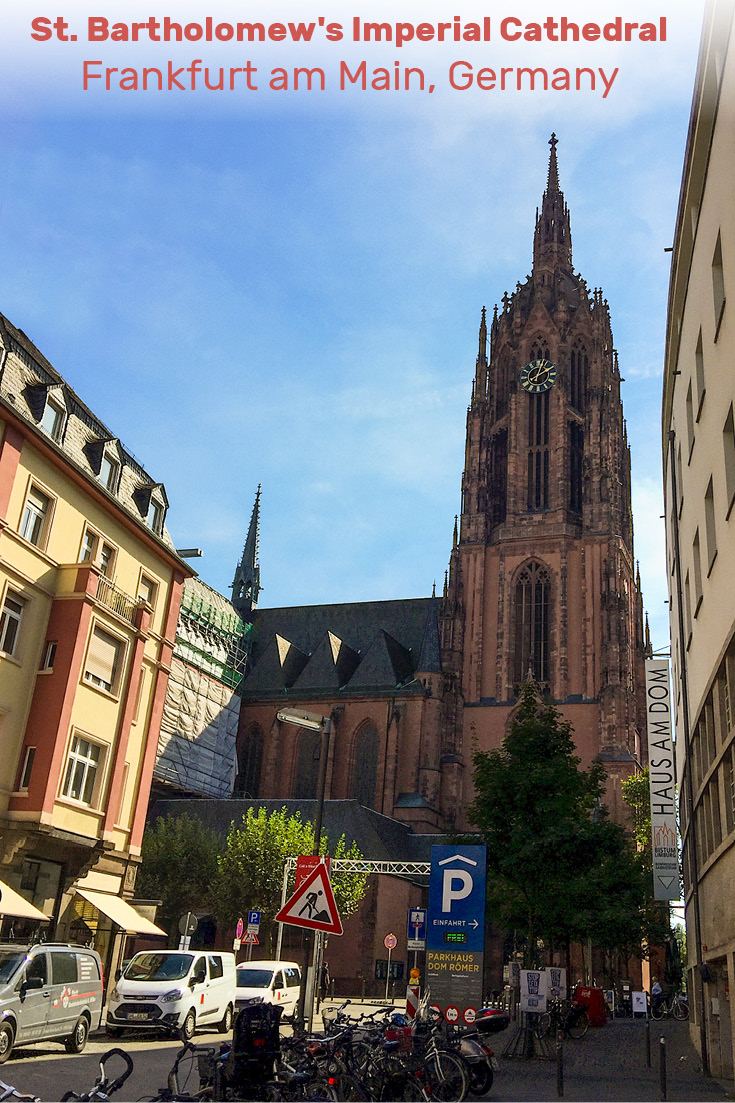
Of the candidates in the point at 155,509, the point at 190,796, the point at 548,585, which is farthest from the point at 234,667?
the point at 155,509

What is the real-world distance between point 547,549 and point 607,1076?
43.3 meters

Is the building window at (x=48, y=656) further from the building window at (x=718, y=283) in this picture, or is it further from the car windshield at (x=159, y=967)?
the building window at (x=718, y=283)

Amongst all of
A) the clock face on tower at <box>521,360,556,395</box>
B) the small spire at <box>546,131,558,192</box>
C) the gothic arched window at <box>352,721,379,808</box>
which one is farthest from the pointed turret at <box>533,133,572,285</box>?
the gothic arched window at <box>352,721,379,808</box>

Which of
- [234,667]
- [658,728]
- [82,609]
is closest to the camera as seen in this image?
[82,609]

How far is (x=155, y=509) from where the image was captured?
3086 centimetres

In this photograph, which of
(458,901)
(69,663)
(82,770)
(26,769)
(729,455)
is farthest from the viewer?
(82,770)

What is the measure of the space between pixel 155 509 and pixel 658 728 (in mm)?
16015

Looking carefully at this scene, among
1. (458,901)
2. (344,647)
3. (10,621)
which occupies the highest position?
(344,647)

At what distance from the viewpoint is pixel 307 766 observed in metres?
62.2

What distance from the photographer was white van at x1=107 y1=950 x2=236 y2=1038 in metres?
18.8

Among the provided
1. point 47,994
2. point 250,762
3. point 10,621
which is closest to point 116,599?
point 10,621

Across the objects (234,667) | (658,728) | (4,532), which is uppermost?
(234,667)

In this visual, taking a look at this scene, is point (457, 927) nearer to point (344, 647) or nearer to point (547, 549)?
point (547, 549)

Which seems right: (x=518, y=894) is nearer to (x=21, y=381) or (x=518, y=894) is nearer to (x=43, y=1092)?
(x=43, y=1092)
